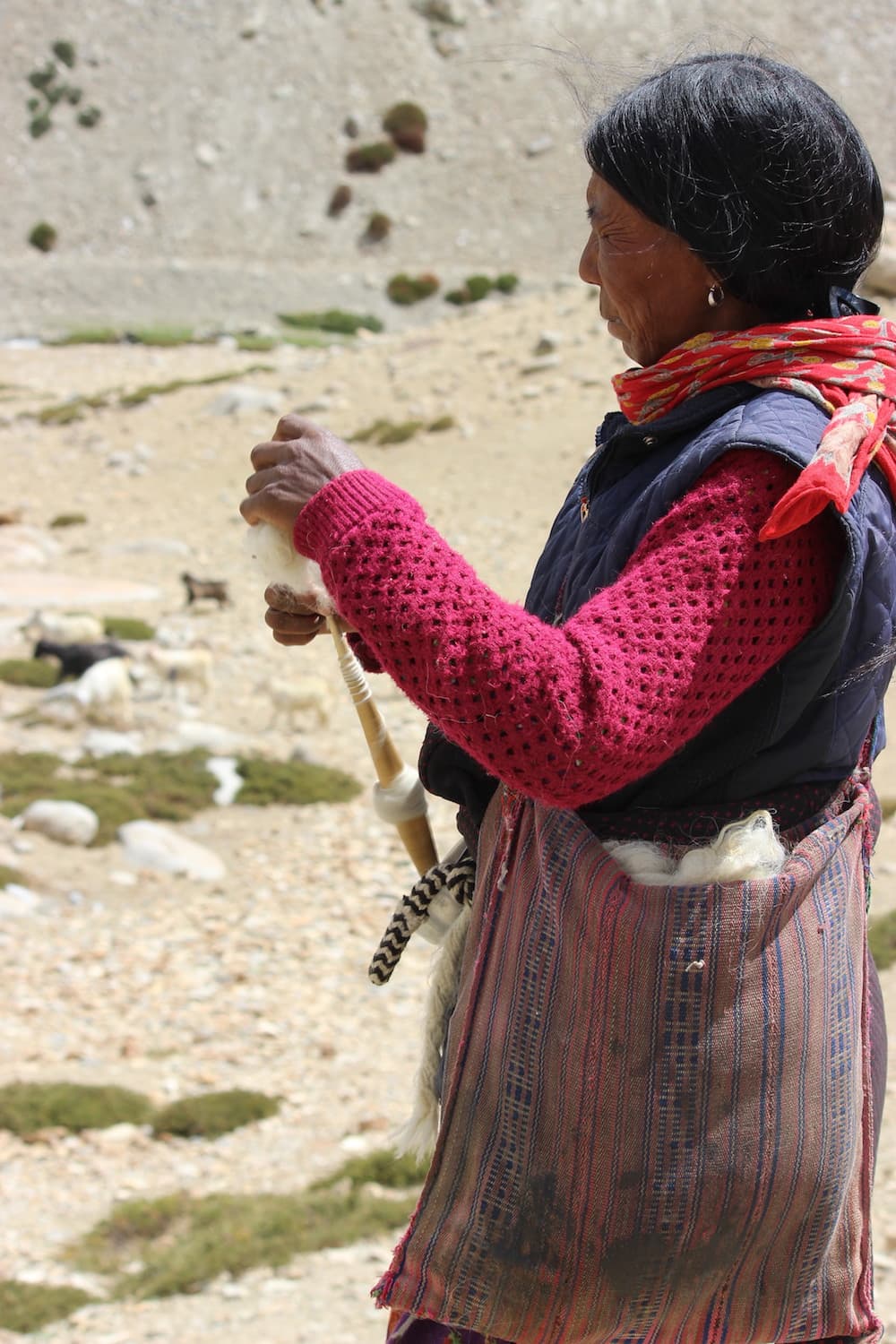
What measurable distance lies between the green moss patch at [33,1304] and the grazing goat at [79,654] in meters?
6.12

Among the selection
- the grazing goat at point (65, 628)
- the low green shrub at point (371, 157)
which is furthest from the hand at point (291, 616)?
the low green shrub at point (371, 157)

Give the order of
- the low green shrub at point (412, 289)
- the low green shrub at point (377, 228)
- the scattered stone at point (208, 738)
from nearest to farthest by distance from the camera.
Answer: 1. the scattered stone at point (208, 738)
2. the low green shrub at point (412, 289)
3. the low green shrub at point (377, 228)

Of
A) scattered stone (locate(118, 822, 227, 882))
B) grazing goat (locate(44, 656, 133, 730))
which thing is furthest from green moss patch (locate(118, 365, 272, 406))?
scattered stone (locate(118, 822, 227, 882))

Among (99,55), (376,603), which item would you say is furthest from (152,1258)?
(99,55)

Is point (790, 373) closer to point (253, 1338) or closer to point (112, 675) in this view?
point (253, 1338)

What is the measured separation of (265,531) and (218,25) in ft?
Result: 155

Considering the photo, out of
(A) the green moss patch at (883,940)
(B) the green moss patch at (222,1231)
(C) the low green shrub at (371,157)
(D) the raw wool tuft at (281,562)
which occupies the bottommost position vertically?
(B) the green moss patch at (222,1231)

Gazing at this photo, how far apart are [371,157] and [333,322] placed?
9.94m

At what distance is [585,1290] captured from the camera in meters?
1.50

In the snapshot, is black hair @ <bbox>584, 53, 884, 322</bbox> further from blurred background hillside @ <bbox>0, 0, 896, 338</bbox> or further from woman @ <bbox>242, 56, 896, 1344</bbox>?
blurred background hillside @ <bbox>0, 0, 896, 338</bbox>

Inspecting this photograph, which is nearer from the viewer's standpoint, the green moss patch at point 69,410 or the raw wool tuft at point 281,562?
the raw wool tuft at point 281,562

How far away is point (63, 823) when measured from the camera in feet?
23.3

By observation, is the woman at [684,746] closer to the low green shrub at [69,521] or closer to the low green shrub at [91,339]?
the low green shrub at [69,521]

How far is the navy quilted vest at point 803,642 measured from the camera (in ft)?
4.45
